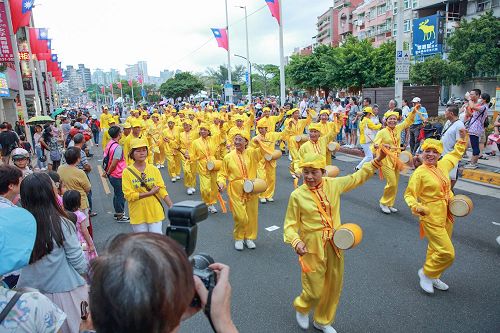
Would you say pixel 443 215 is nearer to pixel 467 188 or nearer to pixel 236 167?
pixel 236 167

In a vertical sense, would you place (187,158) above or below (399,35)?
below

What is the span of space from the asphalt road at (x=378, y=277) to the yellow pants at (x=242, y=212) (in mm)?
290

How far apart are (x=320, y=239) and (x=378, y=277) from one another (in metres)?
1.79

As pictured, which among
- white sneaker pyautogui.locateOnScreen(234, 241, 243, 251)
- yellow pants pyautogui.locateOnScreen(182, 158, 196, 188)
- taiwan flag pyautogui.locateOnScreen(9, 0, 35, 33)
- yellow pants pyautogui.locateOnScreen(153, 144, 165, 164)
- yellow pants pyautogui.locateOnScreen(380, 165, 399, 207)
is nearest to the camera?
white sneaker pyautogui.locateOnScreen(234, 241, 243, 251)

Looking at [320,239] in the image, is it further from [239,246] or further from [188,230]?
[239,246]

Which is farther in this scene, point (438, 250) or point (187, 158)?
point (187, 158)

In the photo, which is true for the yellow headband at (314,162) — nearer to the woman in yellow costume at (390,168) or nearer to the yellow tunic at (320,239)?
the yellow tunic at (320,239)

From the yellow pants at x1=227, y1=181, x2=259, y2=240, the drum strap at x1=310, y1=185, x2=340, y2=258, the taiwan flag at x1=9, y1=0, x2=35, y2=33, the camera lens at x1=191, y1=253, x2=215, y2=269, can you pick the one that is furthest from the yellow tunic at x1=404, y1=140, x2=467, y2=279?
the taiwan flag at x1=9, y1=0, x2=35, y2=33

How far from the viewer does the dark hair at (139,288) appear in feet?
3.54

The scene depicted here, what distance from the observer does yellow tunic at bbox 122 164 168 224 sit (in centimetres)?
473

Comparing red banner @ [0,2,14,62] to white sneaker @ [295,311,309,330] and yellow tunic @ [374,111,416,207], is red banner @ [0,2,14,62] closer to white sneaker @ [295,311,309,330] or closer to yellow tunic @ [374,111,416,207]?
yellow tunic @ [374,111,416,207]

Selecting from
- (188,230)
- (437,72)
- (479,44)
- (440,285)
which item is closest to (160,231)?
(440,285)

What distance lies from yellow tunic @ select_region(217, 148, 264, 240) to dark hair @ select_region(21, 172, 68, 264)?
3157mm

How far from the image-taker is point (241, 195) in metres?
5.66
